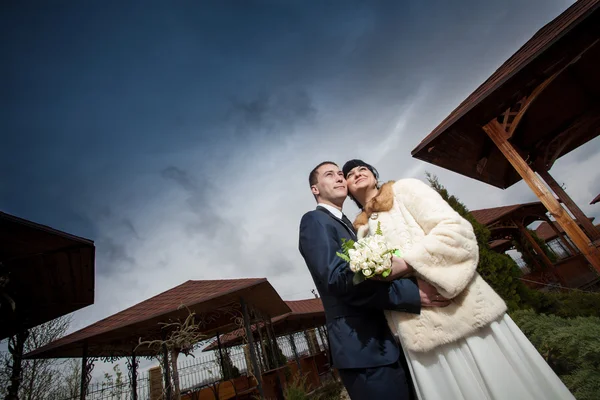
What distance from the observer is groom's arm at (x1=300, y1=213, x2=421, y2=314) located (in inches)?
55.1

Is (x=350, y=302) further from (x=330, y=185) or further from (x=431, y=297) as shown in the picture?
(x=330, y=185)

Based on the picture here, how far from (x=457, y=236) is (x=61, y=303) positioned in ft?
33.5

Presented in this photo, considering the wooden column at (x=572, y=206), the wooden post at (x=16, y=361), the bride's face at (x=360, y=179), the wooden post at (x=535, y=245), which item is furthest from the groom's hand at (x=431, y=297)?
the wooden post at (x=535, y=245)

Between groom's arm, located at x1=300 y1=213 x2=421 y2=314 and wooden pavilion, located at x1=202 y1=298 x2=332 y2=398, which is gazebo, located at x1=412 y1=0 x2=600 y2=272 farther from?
wooden pavilion, located at x1=202 y1=298 x2=332 y2=398

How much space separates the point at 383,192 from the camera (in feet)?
6.31

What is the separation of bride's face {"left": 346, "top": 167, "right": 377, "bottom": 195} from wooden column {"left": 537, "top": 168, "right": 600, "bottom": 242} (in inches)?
235

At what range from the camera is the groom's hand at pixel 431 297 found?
141 cm

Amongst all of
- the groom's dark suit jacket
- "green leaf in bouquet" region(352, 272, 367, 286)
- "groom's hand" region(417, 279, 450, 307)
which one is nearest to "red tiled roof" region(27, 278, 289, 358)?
the groom's dark suit jacket

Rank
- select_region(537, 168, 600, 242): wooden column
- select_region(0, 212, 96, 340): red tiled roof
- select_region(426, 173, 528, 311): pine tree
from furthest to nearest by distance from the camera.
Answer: select_region(426, 173, 528, 311): pine tree, select_region(537, 168, 600, 242): wooden column, select_region(0, 212, 96, 340): red tiled roof

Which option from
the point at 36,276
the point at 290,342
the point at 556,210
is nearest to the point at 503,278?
the point at 556,210

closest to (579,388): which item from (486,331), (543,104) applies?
(486,331)

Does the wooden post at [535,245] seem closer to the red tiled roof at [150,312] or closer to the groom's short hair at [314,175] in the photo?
the red tiled roof at [150,312]

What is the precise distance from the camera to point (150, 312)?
284 inches

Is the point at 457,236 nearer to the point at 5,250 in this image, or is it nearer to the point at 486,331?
the point at 486,331
